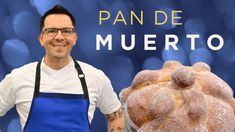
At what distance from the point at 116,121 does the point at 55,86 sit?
326mm

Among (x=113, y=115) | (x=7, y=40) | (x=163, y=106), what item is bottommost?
(x=113, y=115)

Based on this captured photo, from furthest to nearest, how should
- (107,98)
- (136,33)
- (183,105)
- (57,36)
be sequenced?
(136,33)
(107,98)
(57,36)
(183,105)

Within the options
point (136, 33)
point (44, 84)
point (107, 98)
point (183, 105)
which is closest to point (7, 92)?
point (44, 84)

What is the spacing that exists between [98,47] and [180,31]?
1.31 ft

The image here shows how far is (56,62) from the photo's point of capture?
68.9 inches

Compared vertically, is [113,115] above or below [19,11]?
below

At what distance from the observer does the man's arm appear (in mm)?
1897

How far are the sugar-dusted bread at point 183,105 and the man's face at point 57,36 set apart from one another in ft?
1.55

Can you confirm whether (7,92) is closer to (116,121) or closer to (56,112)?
(56,112)

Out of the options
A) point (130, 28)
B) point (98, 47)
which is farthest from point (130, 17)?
point (98, 47)

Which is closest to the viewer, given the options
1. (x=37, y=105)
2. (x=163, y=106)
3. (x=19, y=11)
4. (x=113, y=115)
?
(x=163, y=106)

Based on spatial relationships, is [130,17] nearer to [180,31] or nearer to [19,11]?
[180,31]

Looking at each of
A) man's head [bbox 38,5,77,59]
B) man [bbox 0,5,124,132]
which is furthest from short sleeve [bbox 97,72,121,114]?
man's head [bbox 38,5,77,59]

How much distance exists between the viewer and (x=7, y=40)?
2135 mm
